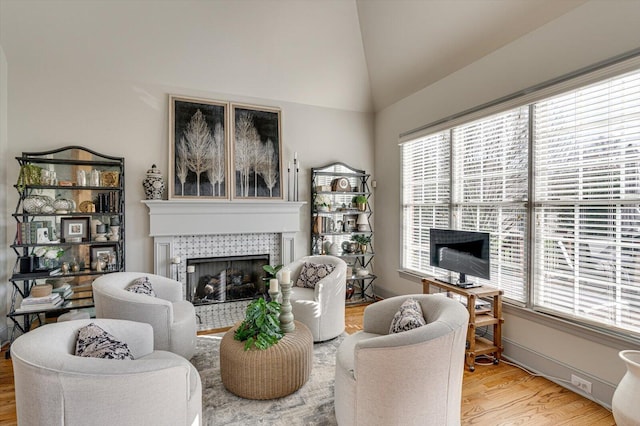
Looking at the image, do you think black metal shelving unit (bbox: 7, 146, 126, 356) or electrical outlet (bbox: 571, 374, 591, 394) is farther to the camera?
black metal shelving unit (bbox: 7, 146, 126, 356)

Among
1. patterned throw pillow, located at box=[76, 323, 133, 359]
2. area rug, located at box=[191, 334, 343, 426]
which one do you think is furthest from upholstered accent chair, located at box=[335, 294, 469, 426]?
patterned throw pillow, located at box=[76, 323, 133, 359]

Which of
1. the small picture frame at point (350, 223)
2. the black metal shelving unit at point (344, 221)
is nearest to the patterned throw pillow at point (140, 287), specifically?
the black metal shelving unit at point (344, 221)

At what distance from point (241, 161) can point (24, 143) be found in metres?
2.40

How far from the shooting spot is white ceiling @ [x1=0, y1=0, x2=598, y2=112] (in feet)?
10.7

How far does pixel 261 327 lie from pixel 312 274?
4.59ft

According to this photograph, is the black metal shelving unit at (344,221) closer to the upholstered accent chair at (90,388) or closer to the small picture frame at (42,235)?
the small picture frame at (42,235)

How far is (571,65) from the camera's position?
8.32ft

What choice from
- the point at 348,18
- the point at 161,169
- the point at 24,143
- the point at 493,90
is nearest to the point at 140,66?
the point at 161,169

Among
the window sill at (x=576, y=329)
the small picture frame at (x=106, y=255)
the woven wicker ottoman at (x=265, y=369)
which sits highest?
the small picture frame at (x=106, y=255)

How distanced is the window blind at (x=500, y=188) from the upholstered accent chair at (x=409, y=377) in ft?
5.36

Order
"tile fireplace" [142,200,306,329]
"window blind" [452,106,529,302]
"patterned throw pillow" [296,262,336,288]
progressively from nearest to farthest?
1. "window blind" [452,106,529,302]
2. "patterned throw pillow" [296,262,336,288]
3. "tile fireplace" [142,200,306,329]

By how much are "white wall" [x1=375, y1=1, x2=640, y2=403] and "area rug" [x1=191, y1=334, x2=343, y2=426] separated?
1.91 metres

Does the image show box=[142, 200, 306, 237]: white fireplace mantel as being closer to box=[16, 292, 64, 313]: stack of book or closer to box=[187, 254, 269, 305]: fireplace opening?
box=[187, 254, 269, 305]: fireplace opening

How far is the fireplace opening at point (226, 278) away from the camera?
4.35 m
